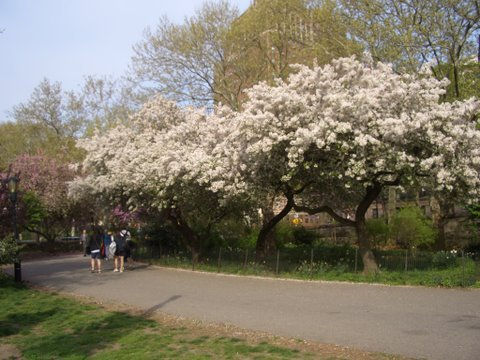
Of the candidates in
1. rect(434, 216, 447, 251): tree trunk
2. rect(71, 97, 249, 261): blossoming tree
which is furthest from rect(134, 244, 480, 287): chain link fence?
rect(434, 216, 447, 251): tree trunk

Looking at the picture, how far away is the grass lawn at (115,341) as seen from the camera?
22.9 ft

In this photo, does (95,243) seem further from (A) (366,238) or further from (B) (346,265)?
(A) (366,238)

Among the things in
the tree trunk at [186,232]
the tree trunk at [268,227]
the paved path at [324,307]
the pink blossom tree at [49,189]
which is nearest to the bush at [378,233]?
the tree trunk at [268,227]

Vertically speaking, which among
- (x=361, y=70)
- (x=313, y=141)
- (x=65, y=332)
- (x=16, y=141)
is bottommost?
(x=65, y=332)

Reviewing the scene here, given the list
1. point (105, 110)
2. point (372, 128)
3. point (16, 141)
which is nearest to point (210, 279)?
point (372, 128)

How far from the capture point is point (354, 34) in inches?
856

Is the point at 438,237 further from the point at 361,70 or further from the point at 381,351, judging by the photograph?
the point at 381,351

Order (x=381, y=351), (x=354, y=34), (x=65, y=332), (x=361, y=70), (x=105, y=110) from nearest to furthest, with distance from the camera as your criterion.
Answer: (x=381, y=351) → (x=65, y=332) → (x=361, y=70) → (x=354, y=34) → (x=105, y=110)

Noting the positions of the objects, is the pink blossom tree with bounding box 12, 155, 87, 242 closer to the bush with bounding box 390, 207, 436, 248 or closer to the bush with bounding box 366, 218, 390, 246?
the bush with bounding box 366, 218, 390, 246

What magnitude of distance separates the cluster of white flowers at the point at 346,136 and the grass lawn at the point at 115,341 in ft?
18.5

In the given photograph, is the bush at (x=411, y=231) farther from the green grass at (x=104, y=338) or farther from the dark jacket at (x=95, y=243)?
the green grass at (x=104, y=338)

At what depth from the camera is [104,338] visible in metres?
8.17

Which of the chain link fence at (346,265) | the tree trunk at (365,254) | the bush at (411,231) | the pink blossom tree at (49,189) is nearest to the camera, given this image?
the chain link fence at (346,265)

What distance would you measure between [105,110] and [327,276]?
2887 cm
